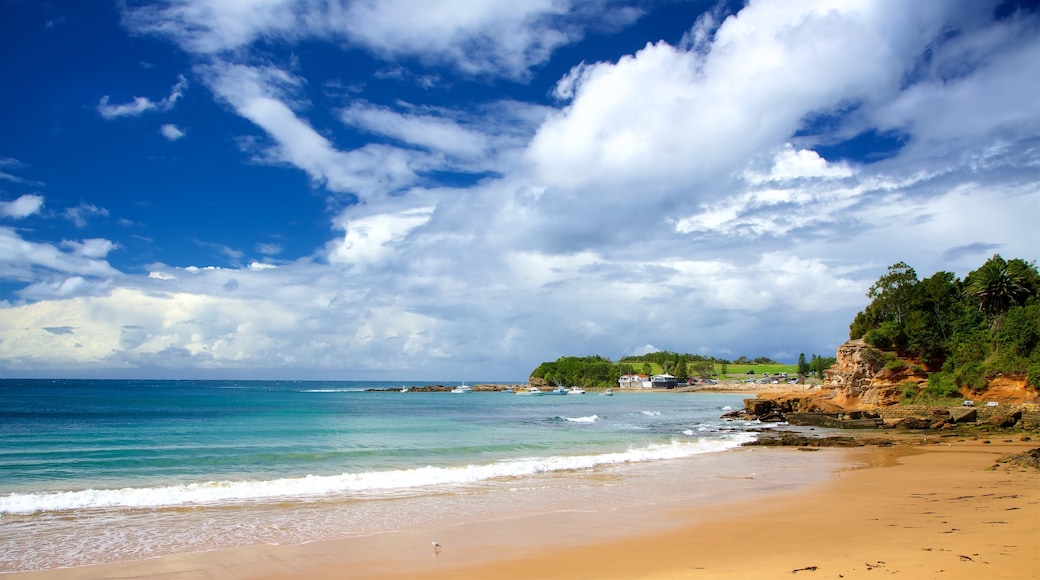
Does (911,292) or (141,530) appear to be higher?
(911,292)

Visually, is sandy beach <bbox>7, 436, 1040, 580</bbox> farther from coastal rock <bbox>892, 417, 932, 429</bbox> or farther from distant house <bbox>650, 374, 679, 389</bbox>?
distant house <bbox>650, 374, 679, 389</bbox>

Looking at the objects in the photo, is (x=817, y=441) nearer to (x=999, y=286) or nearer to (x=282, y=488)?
(x=999, y=286)

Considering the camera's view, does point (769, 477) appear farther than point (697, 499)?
Yes

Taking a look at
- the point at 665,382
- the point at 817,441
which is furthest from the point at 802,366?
the point at 817,441

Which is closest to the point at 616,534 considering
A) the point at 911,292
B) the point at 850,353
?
the point at 850,353

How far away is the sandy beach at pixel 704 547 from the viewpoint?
27.4 feet

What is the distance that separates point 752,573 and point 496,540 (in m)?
4.53

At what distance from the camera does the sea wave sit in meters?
14.4

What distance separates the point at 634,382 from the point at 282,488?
149712 mm

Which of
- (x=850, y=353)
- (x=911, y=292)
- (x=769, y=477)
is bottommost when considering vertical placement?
(x=769, y=477)

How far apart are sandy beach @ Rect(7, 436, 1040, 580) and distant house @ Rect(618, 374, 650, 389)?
5752 inches

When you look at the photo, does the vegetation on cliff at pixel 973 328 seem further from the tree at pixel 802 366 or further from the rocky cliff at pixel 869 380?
the tree at pixel 802 366

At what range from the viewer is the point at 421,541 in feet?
34.8

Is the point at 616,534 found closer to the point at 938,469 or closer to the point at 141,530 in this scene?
the point at 141,530
